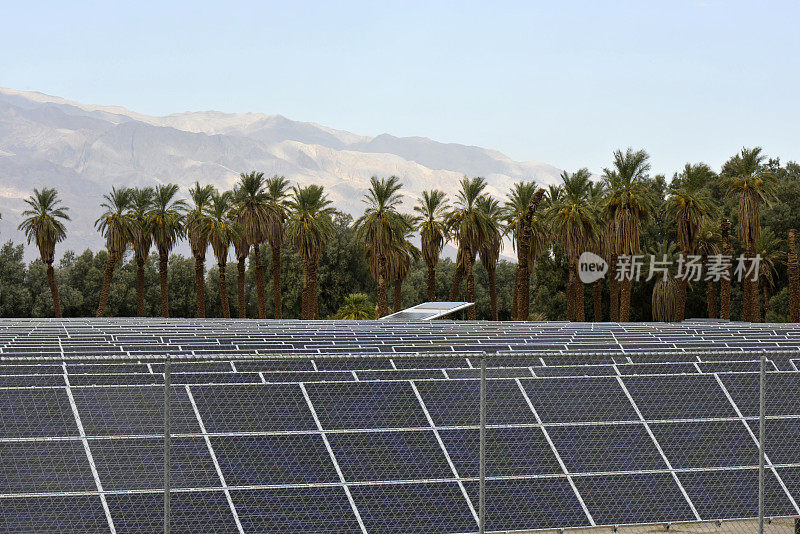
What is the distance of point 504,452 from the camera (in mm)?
12953

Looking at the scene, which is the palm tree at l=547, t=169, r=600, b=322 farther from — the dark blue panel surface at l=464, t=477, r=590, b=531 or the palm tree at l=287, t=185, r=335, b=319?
the dark blue panel surface at l=464, t=477, r=590, b=531

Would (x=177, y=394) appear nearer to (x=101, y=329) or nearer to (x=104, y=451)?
(x=104, y=451)

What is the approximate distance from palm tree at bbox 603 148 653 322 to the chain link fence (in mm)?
43281

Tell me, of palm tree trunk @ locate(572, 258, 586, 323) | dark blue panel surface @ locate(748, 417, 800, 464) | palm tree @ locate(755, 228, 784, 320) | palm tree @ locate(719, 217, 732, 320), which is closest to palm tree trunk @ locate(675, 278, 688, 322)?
palm tree @ locate(719, 217, 732, 320)

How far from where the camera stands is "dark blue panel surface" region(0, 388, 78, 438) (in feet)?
39.8

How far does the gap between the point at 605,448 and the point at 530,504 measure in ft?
6.30

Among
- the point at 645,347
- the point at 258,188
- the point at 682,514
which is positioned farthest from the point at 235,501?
the point at 258,188

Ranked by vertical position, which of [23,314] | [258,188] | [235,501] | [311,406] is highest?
[258,188]

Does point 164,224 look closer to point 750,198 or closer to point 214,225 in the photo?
point 214,225

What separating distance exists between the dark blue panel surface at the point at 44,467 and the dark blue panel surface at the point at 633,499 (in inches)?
289

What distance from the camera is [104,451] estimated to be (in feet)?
38.7

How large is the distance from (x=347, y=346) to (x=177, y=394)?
8899mm

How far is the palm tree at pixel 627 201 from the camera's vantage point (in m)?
57.0

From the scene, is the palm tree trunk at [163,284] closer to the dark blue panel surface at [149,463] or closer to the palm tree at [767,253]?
the palm tree at [767,253]
